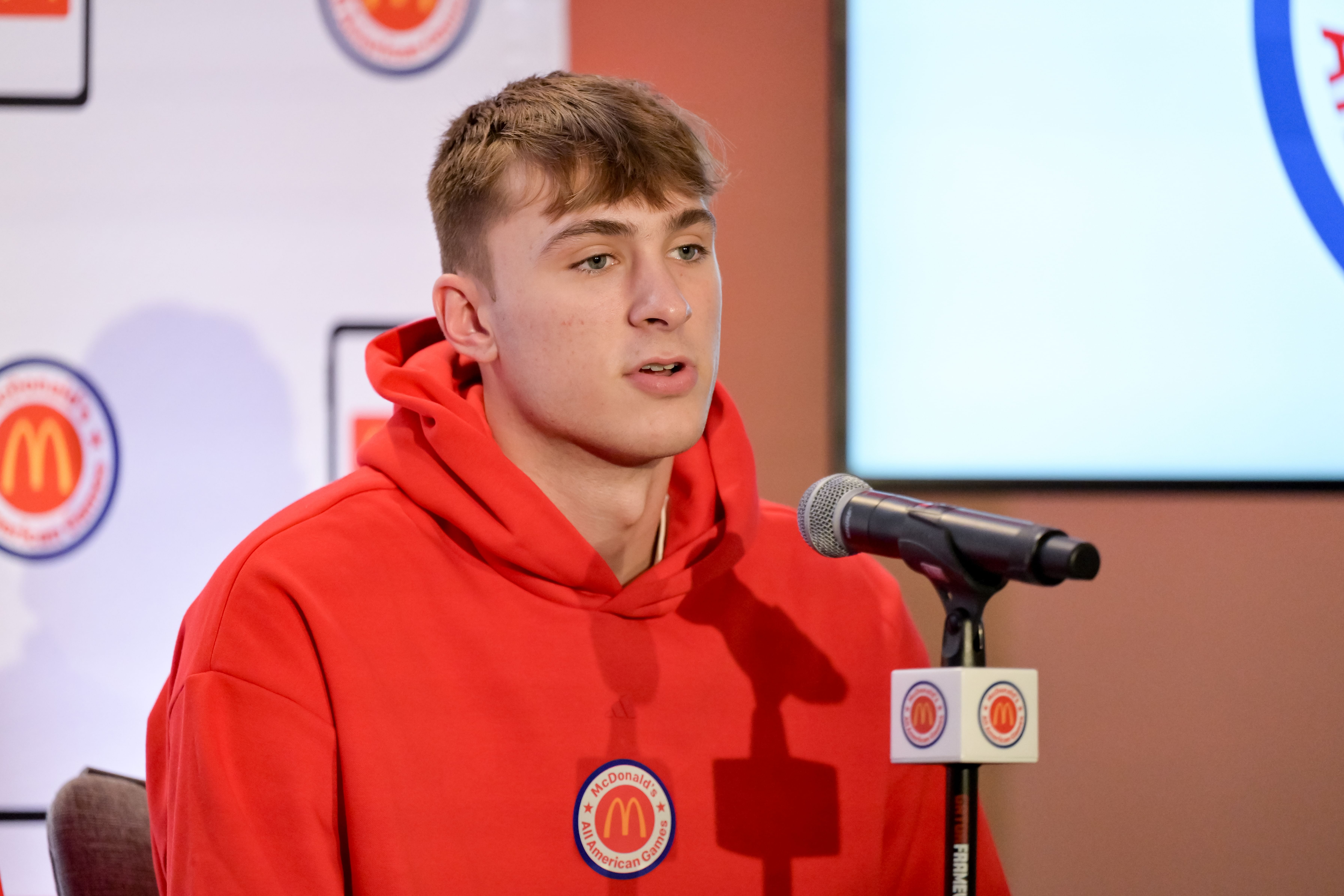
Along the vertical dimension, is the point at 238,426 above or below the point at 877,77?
below

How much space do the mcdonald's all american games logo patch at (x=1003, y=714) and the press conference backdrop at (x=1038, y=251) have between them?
1.18m

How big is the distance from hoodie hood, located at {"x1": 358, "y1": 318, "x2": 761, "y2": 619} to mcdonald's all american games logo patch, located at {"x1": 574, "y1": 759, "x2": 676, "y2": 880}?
19 cm

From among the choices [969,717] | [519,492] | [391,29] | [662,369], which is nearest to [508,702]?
[519,492]

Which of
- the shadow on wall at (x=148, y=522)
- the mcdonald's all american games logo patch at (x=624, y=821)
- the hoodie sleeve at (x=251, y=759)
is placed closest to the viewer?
the hoodie sleeve at (x=251, y=759)

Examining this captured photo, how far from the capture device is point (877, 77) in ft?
6.63

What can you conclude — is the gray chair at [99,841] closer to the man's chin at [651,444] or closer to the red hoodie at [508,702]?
the red hoodie at [508,702]

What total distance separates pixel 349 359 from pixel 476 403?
0.64 meters

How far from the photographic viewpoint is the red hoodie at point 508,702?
47.4 inches

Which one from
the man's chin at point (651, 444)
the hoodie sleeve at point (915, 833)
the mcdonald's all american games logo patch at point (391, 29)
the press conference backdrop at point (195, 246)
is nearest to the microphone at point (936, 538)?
the man's chin at point (651, 444)

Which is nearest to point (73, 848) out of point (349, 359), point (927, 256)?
point (349, 359)

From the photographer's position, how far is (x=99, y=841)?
60.3 inches

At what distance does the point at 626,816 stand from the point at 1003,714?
24.1 inches

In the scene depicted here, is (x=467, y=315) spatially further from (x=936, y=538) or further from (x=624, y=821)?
(x=936, y=538)

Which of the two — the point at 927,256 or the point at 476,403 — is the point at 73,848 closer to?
the point at 476,403
